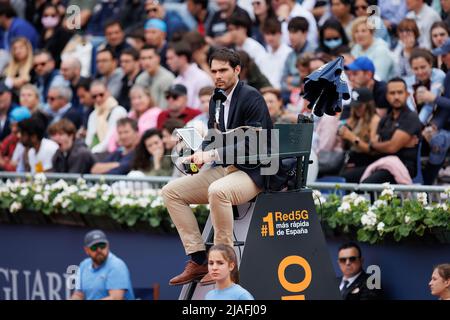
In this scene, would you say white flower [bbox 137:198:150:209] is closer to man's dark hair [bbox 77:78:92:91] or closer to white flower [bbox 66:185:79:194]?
white flower [bbox 66:185:79:194]

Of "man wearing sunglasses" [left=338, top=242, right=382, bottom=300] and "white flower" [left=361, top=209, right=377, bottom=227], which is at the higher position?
"white flower" [left=361, top=209, right=377, bottom=227]

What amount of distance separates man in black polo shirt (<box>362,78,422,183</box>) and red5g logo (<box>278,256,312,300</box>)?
288 centimetres

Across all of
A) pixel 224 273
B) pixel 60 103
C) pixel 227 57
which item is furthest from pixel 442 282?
pixel 60 103

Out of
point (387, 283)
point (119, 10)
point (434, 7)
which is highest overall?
point (119, 10)

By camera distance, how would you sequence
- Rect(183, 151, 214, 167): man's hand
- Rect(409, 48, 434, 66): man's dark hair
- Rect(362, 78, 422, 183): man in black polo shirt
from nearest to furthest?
Rect(183, 151, 214, 167): man's hand
Rect(362, 78, 422, 183): man in black polo shirt
Rect(409, 48, 434, 66): man's dark hair

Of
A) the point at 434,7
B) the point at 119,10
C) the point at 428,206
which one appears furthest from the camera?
the point at 119,10

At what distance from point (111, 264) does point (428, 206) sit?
3319mm

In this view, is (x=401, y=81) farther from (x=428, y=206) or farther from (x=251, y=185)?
(x=251, y=185)

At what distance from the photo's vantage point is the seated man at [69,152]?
583 inches

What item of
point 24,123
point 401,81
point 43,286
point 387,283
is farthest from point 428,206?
point 24,123

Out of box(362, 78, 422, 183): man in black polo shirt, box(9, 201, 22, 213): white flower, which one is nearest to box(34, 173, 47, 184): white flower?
box(9, 201, 22, 213): white flower

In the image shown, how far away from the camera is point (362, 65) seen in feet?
43.9

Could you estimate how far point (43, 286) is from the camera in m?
14.4

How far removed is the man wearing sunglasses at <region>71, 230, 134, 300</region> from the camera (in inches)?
497
